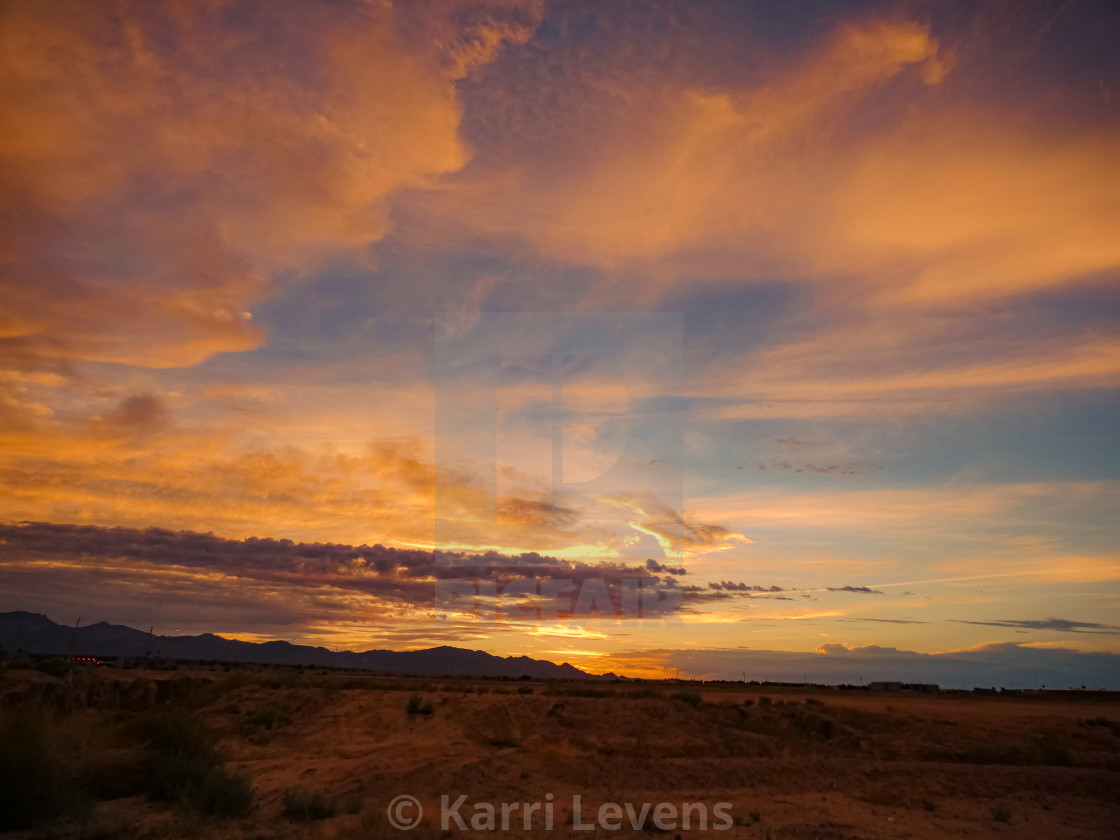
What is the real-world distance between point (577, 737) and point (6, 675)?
25658mm

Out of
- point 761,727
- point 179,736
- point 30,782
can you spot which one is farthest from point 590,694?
point 30,782

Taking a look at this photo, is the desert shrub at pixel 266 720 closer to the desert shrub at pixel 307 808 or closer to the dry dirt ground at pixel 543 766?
the dry dirt ground at pixel 543 766

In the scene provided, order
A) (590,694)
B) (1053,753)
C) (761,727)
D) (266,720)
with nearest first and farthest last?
(1053,753) → (761,727) → (266,720) → (590,694)

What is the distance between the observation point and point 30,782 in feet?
40.0

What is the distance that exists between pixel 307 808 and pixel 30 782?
4958mm

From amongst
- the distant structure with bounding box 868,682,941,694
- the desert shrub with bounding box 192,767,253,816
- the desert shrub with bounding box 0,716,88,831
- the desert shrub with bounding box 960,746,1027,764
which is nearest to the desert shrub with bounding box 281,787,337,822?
the desert shrub with bounding box 192,767,253,816

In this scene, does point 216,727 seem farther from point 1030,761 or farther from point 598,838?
point 1030,761

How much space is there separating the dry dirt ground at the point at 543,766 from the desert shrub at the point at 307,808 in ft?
0.13

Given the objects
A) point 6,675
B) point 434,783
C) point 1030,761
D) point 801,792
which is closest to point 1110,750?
point 1030,761

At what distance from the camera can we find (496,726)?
2425 cm

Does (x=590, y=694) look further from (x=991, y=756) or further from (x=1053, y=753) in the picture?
(x=1053, y=753)

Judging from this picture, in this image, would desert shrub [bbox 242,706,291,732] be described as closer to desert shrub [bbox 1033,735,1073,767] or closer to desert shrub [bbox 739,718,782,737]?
desert shrub [bbox 739,718,782,737]

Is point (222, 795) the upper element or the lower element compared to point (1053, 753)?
lower

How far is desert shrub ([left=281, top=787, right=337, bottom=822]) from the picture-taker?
14.1 metres
